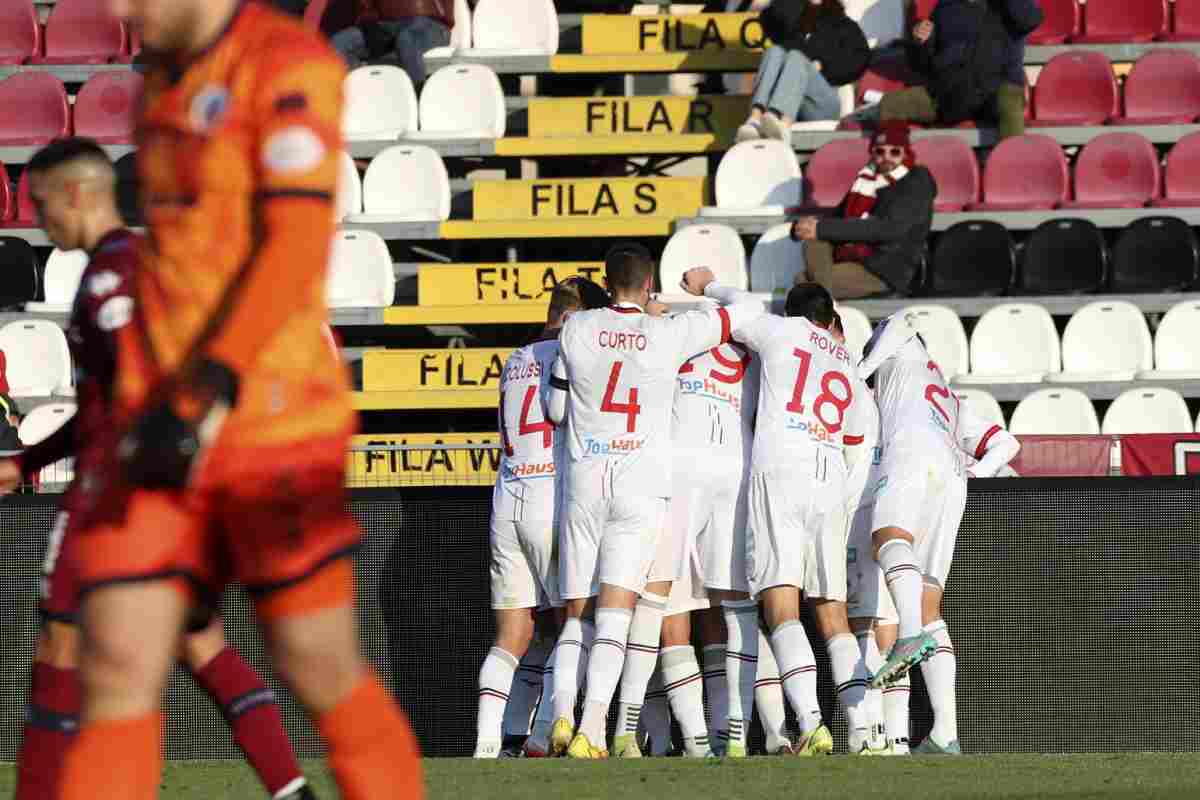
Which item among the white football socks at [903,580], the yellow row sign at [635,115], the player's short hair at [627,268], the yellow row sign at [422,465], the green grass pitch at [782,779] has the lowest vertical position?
the green grass pitch at [782,779]

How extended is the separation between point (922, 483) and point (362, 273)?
612 cm

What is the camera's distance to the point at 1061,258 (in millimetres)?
13266

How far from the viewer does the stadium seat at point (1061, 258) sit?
43.2 ft

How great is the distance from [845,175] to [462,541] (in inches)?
234

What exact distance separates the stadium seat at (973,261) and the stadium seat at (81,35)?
23.7 feet

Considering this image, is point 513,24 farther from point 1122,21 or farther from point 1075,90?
point 1122,21

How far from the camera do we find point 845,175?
14.0 m

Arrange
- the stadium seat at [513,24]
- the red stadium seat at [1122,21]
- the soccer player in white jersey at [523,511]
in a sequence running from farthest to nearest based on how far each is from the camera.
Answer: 1. the stadium seat at [513,24]
2. the red stadium seat at [1122,21]
3. the soccer player in white jersey at [523,511]

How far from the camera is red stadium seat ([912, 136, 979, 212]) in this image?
13.9 m

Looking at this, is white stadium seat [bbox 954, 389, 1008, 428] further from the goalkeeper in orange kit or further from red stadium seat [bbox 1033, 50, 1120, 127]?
the goalkeeper in orange kit

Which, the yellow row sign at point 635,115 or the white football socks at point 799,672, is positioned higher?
the yellow row sign at point 635,115

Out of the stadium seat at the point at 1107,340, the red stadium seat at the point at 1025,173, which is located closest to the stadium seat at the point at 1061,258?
the stadium seat at the point at 1107,340

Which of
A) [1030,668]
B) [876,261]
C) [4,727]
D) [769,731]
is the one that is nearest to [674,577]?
[769,731]

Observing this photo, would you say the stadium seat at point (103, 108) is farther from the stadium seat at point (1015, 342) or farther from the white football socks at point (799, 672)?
the white football socks at point (799, 672)
